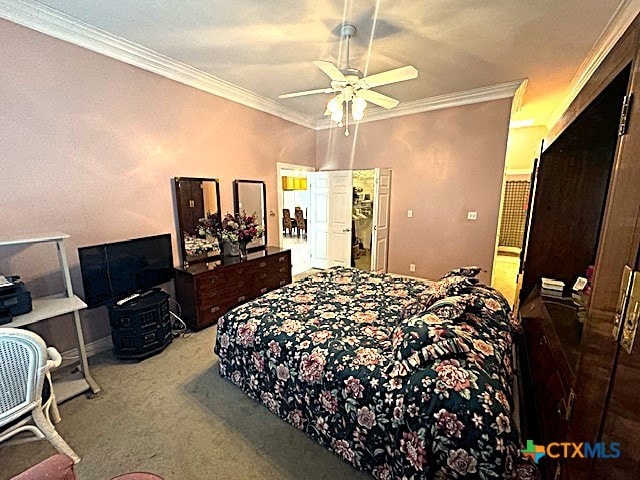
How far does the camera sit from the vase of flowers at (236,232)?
3.63m

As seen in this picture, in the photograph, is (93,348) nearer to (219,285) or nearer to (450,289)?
(219,285)

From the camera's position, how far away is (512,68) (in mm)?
3084

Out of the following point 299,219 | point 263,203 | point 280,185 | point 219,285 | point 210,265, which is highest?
point 280,185

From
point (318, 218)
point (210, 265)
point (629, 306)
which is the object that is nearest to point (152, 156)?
point (210, 265)

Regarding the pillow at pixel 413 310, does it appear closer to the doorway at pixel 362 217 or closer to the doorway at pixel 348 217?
the doorway at pixel 348 217

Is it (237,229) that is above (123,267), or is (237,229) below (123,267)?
above

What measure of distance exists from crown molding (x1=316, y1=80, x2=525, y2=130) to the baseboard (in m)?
4.91

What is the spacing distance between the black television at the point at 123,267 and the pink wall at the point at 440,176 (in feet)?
12.0

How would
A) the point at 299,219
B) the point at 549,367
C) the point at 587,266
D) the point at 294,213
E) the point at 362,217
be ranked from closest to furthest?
1. the point at 549,367
2. the point at 587,266
3. the point at 362,217
4. the point at 299,219
5. the point at 294,213

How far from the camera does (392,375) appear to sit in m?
1.42

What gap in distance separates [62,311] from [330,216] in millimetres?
4170

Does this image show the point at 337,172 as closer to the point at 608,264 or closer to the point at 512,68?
the point at 512,68

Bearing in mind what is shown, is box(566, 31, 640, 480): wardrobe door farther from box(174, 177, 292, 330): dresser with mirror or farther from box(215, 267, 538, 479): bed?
box(174, 177, 292, 330): dresser with mirror

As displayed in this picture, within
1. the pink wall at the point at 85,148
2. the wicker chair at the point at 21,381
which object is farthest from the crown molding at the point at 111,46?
the wicker chair at the point at 21,381
